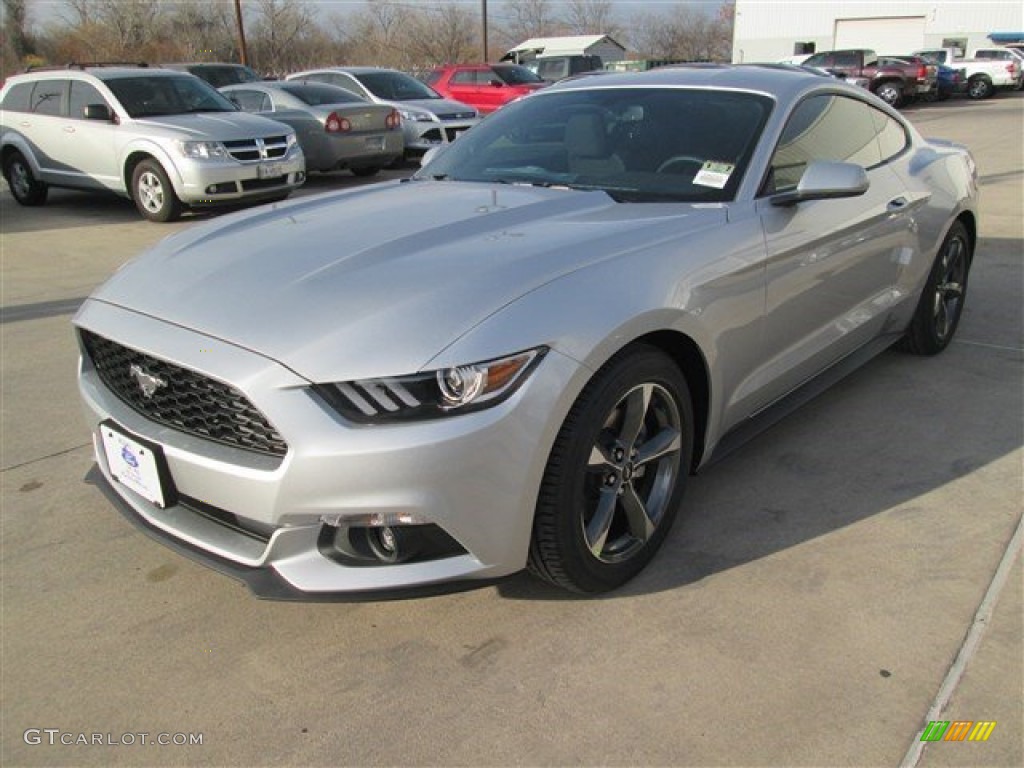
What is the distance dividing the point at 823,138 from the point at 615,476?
Result: 206cm

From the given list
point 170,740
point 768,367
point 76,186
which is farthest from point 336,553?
point 76,186

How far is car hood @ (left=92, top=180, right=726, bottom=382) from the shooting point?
2.17 m

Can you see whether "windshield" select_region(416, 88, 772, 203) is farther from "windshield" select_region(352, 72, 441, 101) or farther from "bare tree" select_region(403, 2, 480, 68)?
"bare tree" select_region(403, 2, 480, 68)

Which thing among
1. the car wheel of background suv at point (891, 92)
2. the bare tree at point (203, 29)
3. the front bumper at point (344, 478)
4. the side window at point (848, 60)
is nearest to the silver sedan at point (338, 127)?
the front bumper at point (344, 478)

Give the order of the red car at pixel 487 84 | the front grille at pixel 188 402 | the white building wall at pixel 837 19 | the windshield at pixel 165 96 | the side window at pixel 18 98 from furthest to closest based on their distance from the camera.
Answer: the white building wall at pixel 837 19 < the red car at pixel 487 84 < the side window at pixel 18 98 < the windshield at pixel 165 96 < the front grille at pixel 188 402

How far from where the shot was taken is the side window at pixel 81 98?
9.77m

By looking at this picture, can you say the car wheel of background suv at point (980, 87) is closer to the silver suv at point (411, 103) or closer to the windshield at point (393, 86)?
the silver suv at point (411, 103)

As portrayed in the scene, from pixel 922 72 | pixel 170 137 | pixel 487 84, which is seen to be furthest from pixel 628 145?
pixel 922 72

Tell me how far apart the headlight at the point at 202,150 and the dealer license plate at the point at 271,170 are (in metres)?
0.45

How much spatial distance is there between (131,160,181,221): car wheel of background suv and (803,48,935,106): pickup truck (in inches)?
924

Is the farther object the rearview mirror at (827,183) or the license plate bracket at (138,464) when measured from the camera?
the rearview mirror at (827,183)

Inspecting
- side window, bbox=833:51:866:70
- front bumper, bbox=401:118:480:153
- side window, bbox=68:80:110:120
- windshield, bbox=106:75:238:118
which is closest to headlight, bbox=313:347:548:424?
windshield, bbox=106:75:238:118

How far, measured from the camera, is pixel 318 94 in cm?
1217

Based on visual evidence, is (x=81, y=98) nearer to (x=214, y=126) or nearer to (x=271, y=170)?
(x=214, y=126)
